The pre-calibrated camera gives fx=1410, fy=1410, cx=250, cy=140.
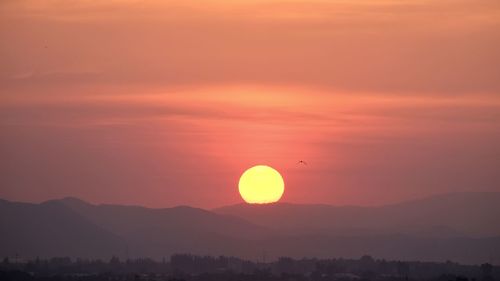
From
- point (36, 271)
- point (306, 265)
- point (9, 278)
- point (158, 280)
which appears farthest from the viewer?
point (306, 265)

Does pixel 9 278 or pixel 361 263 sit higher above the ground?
pixel 361 263

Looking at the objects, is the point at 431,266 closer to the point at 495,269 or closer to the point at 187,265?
the point at 495,269

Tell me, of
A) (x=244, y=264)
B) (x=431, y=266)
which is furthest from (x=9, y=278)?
(x=431, y=266)

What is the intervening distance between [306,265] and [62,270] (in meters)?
30.7

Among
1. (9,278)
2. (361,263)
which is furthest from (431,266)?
(9,278)

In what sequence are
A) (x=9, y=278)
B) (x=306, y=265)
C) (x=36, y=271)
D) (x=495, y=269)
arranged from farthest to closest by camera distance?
(x=306, y=265) → (x=495, y=269) → (x=36, y=271) → (x=9, y=278)

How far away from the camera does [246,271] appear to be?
146 meters

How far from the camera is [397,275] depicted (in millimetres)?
141250

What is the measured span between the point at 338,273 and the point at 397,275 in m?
5.93

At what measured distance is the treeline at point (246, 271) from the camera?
126 metres

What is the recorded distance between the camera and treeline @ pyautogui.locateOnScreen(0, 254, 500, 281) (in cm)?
12550

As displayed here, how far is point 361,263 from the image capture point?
546 feet

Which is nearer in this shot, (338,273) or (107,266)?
(338,273)

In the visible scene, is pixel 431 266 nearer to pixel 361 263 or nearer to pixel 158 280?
pixel 361 263
